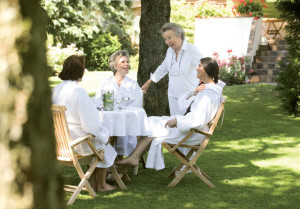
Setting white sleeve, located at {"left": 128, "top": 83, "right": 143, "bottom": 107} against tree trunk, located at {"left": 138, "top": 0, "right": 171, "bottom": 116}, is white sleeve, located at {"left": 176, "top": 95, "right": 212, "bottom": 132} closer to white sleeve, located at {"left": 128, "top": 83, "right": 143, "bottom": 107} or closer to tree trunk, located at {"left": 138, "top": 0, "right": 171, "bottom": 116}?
white sleeve, located at {"left": 128, "top": 83, "right": 143, "bottom": 107}

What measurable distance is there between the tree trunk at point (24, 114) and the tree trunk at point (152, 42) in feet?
28.0

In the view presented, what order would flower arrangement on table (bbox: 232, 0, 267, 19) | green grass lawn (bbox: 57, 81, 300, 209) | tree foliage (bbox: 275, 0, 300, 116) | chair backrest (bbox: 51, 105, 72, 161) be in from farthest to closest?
1. flower arrangement on table (bbox: 232, 0, 267, 19)
2. tree foliage (bbox: 275, 0, 300, 116)
3. green grass lawn (bbox: 57, 81, 300, 209)
4. chair backrest (bbox: 51, 105, 72, 161)

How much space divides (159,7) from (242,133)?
2921 mm

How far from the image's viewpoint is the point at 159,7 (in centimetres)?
992

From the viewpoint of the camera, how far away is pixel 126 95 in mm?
6473

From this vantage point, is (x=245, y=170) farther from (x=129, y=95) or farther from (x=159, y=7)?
(x=159, y=7)

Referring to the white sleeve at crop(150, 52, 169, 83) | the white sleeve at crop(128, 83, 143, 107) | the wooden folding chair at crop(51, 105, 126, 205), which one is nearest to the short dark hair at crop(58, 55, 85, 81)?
the wooden folding chair at crop(51, 105, 126, 205)

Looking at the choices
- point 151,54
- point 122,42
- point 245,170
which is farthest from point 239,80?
point 122,42

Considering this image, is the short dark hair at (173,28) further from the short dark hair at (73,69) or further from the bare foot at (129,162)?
the bare foot at (129,162)

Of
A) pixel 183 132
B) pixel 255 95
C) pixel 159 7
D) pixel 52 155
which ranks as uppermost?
pixel 159 7

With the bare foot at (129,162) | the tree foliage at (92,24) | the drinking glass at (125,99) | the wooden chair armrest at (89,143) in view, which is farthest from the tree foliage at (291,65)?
the tree foliage at (92,24)

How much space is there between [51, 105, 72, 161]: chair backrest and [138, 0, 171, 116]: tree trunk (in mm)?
5156

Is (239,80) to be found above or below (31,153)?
below

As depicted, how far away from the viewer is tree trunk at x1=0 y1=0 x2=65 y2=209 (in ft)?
4.57
